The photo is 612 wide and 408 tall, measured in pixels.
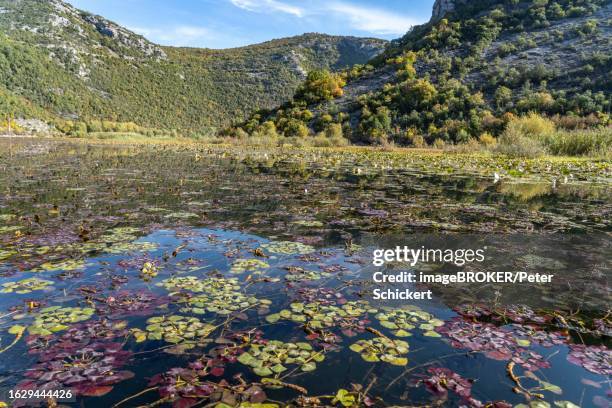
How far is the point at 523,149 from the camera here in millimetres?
24328

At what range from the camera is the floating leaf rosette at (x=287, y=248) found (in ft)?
20.3

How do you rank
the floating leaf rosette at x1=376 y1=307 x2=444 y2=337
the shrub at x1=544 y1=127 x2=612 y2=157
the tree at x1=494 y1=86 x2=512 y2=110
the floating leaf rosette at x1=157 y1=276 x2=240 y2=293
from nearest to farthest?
the floating leaf rosette at x1=376 y1=307 x2=444 y2=337 → the floating leaf rosette at x1=157 y1=276 x2=240 y2=293 → the shrub at x1=544 y1=127 x2=612 y2=157 → the tree at x1=494 y1=86 x2=512 y2=110

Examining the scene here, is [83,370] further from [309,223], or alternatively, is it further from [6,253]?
[309,223]

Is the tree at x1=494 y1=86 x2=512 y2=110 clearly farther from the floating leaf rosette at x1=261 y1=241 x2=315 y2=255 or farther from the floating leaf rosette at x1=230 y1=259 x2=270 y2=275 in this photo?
the floating leaf rosette at x1=230 y1=259 x2=270 y2=275

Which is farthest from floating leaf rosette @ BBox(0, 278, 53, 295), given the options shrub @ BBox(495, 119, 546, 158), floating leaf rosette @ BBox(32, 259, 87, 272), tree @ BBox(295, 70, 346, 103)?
tree @ BBox(295, 70, 346, 103)

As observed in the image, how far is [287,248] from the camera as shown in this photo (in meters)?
6.40

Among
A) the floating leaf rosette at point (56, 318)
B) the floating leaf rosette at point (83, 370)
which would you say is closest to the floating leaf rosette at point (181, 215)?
the floating leaf rosette at point (56, 318)

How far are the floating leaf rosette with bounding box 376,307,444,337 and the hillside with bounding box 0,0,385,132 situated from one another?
345 feet

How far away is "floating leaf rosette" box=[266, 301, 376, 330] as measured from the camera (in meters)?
3.83

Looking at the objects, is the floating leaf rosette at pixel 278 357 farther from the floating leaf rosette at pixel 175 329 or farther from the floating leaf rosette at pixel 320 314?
the floating leaf rosette at pixel 175 329

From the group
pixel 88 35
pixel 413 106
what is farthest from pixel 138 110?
pixel 413 106

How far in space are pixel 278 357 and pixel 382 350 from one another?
927mm

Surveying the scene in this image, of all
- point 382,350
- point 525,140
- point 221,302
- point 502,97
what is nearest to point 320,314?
point 382,350

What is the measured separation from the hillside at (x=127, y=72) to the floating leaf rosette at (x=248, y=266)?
337 ft
